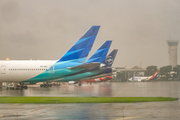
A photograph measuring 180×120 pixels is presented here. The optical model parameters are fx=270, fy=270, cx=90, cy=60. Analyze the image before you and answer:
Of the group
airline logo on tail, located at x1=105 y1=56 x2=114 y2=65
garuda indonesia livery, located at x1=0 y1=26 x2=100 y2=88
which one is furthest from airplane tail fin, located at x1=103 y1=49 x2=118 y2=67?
garuda indonesia livery, located at x1=0 y1=26 x2=100 y2=88

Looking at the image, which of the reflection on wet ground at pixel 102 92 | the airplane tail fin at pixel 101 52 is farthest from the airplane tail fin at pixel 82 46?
the airplane tail fin at pixel 101 52

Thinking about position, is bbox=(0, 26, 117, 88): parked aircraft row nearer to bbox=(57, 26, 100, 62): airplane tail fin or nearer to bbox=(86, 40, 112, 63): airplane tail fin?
bbox=(57, 26, 100, 62): airplane tail fin

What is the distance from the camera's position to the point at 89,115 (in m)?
16.6

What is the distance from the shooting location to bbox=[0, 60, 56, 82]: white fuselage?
1960 inches

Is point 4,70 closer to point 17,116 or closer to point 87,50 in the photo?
point 87,50

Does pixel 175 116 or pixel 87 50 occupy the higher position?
pixel 87 50

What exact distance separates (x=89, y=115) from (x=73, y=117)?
1158mm

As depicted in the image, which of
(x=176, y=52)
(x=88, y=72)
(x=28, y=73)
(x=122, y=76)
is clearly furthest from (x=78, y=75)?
(x=122, y=76)

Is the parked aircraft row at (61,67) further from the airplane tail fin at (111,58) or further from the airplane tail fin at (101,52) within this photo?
the airplane tail fin at (111,58)

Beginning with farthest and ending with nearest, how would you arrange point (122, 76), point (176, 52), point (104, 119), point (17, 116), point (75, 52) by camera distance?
point (122, 76) < point (75, 52) < point (176, 52) < point (17, 116) < point (104, 119)

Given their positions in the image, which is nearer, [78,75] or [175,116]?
[175,116]

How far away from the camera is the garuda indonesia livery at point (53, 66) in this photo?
1887 inches

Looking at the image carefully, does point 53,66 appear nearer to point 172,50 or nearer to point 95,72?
point 95,72

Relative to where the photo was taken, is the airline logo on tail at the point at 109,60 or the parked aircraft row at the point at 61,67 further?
the airline logo on tail at the point at 109,60
